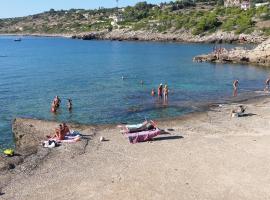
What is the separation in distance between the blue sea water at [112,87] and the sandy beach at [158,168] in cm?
784

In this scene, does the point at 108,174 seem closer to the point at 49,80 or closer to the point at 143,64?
the point at 49,80

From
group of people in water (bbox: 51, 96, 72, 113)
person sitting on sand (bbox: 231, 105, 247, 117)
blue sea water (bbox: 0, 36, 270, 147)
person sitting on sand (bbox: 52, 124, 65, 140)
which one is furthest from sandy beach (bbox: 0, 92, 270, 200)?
group of people in water (bbox: 51, 96, 72, 113)

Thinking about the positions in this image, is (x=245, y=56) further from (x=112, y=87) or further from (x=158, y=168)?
(x=158, y=168)

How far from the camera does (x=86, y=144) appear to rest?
29.8 m

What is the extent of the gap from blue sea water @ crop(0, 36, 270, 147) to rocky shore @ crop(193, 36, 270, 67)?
3.25m

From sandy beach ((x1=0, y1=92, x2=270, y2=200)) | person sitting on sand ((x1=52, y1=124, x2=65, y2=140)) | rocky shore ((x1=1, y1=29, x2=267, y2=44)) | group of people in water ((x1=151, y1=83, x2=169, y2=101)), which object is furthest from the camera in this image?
rocky shore ((x1=1, y1=29, x2=267, y2=44))

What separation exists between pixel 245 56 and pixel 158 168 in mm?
58772

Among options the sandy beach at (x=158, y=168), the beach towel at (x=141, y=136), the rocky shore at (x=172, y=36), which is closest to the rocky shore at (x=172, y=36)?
the rocky shore at (x=172, y=36)

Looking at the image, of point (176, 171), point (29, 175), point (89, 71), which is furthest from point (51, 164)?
point (89, 71)

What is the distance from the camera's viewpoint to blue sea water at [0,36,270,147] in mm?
41219

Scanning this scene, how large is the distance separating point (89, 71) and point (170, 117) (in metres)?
38.1

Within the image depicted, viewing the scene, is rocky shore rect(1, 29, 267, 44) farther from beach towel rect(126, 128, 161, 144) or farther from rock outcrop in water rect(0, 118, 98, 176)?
beach towel rect(126, 128, 161, 144)

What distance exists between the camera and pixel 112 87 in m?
56.4

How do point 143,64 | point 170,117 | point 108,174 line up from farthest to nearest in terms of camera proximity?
point 143,64, point 170,117, point 108,174
